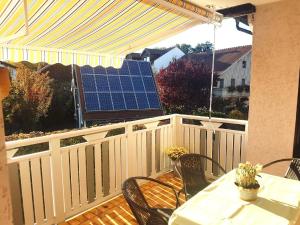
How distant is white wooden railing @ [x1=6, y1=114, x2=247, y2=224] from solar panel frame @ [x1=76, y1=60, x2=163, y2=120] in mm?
6326

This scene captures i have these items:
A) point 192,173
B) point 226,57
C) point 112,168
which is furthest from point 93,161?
point 226,57

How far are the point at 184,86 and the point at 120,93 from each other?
11.5 ft

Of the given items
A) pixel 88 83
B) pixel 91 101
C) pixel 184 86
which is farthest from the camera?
pixel 184 86

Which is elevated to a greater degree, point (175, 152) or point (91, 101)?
point (91, 101)

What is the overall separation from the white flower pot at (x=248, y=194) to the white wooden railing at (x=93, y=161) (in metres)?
2.64

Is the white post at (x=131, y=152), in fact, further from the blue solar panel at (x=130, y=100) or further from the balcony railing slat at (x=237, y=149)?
the blue solar panel at (x=130, y=100)

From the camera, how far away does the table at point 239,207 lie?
240cm

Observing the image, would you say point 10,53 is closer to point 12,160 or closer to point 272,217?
point 12,160

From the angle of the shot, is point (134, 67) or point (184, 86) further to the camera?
point (134, 67)

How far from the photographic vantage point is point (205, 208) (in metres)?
2.60

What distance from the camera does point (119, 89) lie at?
13.3 metres

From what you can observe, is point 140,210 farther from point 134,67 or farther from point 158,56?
point 158,56

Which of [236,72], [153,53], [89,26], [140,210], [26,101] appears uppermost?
[153,53]

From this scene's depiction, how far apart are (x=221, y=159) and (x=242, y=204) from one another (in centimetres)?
310
